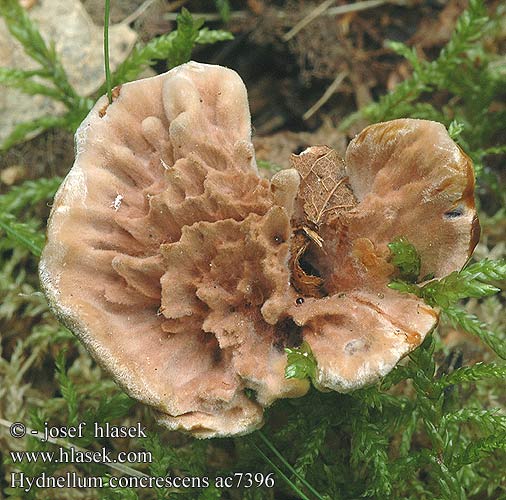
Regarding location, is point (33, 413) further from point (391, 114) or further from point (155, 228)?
point (391, 114)

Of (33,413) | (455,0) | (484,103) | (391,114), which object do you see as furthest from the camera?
(455,0)

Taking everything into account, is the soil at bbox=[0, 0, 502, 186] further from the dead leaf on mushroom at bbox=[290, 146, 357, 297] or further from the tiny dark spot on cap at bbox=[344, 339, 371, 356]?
the tiny dark spot on cap at bbox=[344, 339, 371, 356]

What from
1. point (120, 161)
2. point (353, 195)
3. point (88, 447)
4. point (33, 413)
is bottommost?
point (88, 447)

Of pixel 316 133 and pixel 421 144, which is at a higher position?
pixel 421 144

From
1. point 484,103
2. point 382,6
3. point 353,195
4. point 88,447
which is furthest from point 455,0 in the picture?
point 88,447

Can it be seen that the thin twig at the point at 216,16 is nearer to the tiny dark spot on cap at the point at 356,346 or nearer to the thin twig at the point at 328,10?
the thin twig at the point at 328,10

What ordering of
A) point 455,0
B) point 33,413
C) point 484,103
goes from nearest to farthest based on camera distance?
point 33,413 < point 484,103 < point 455,0

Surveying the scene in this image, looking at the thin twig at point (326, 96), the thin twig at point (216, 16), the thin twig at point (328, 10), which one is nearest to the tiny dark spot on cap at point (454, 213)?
the thin twig at point (326, 96)
